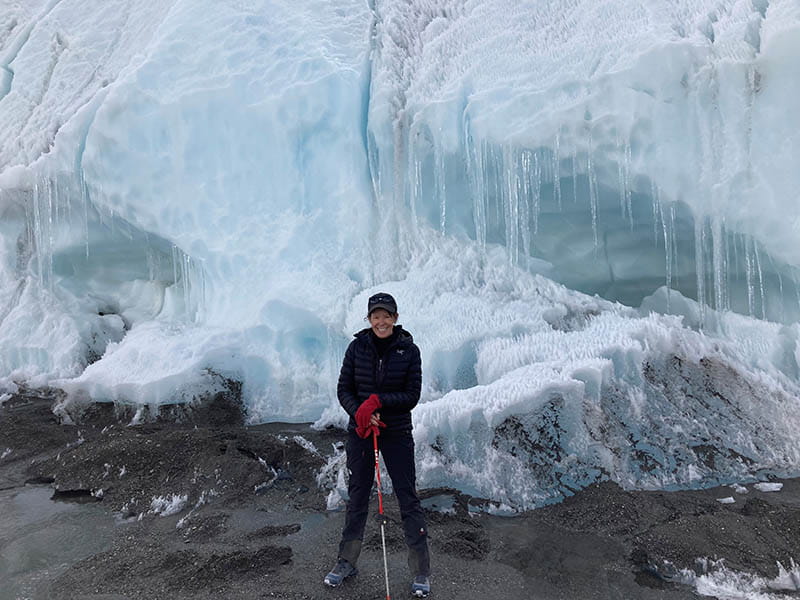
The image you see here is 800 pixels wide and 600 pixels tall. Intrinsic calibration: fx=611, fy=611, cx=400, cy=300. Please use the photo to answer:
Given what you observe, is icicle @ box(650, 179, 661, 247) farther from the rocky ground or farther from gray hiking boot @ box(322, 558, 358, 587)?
gray hiking boot @ box(322, 558, 358, 587)

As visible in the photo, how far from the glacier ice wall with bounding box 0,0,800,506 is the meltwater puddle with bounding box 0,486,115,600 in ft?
7.39

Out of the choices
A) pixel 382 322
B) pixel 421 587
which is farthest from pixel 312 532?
pixel 382 322

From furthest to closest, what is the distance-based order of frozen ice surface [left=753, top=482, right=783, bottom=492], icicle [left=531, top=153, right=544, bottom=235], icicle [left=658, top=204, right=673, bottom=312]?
icicle [left=531, top=153, right=544, bottom=235] < icicle [left=658, top=204, right=673, bottom=312] < frozen ice surface [left=753, top=482, right=783, bottom=492]

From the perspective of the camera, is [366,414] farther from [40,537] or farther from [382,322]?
[40,537]

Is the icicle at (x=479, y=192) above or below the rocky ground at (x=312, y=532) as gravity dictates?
above

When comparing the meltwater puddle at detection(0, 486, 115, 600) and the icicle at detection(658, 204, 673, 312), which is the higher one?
the icicle at detection(658, 204, 673, 312)

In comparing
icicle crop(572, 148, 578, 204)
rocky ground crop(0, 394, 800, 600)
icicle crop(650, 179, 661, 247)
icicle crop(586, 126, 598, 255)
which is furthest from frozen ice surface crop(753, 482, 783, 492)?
icicle crop(572, 148, 578, 204)

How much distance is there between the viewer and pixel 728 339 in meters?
6.85

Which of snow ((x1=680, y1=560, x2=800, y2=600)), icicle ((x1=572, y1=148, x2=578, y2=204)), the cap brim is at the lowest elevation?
snow ((x1=680, y1=560, x2=800, y2=600))

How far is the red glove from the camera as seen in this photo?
141 inches

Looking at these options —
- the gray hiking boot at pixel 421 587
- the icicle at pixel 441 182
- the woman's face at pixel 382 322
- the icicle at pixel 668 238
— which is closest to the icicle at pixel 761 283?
the icicle at pixel 668 238

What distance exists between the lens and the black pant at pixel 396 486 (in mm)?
3689

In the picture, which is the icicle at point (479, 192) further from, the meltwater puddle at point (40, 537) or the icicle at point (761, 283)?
the meltwater puddle at point (40, 537)

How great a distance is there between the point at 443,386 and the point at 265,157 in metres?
Answer: 4.01
